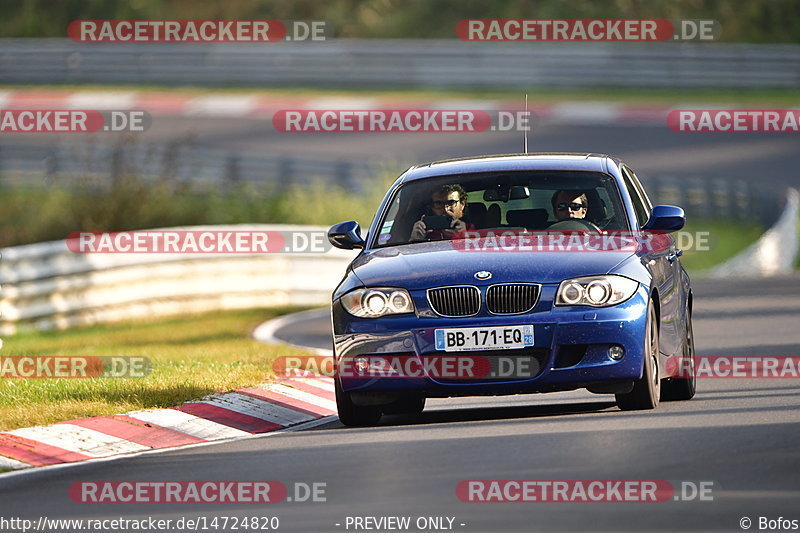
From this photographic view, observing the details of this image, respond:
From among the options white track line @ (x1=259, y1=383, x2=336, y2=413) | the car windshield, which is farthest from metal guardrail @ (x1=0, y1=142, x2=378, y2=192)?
the car windshield

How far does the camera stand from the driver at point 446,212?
1173 centimetres

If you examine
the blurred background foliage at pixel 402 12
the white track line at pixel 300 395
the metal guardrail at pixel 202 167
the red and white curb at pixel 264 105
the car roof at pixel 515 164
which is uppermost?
the blurred background foliage at pixel 402 12

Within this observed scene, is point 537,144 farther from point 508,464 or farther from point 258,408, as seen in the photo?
point 508,464

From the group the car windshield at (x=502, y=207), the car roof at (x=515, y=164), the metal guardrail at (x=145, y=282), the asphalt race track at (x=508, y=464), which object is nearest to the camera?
the asphalt race track at (x=508, y=464)

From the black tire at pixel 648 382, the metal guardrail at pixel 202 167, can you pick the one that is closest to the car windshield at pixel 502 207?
the black tire at pixel 648 382

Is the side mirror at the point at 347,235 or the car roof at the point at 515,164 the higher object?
the car roof at the point at 515,164

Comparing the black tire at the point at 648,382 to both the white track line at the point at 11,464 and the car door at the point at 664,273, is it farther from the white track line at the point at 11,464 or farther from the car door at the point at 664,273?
the white track line at the point at 11,464

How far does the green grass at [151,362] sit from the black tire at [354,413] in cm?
147

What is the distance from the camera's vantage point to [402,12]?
50969mm

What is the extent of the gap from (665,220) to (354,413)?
2.33 m

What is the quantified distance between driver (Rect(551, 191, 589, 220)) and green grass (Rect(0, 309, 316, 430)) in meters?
2.75

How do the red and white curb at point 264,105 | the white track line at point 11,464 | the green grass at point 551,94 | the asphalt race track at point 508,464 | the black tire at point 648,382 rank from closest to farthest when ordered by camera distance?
the asphalt race track at point 508,464 → the white track line at point 11,464 → the black tire at point 648,382 → the red and white curb at point 264,105 → the green grass at point 551,94

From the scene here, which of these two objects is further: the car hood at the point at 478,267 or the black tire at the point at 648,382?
the black tire at the point at 648,382

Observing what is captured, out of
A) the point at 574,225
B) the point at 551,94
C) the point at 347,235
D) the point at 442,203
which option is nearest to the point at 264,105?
the point at 551,94
